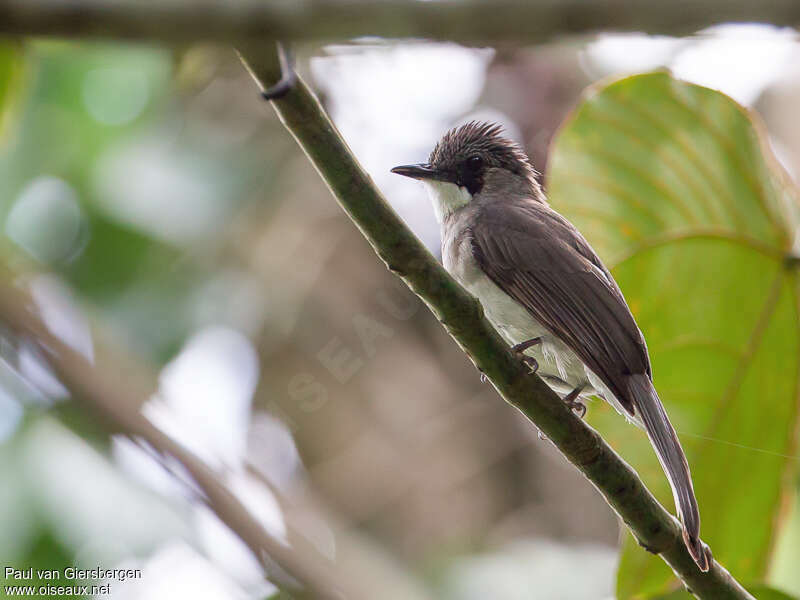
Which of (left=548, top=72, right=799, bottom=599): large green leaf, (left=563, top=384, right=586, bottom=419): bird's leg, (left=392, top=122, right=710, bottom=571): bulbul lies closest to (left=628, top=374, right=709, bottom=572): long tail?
(left=392, top=122, right=710, bottom=571): bulbul

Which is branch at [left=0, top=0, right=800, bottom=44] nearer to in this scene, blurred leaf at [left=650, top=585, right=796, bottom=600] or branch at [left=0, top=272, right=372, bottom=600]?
blurred leaf at [left=650, top=585, right=796, bottom=600]

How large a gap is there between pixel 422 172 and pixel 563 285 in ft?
3.15

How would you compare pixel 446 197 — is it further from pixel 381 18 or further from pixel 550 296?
pixel 381 18

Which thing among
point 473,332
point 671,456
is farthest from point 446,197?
point 473,332

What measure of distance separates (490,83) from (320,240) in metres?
1.51

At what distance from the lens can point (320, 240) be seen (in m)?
6.26

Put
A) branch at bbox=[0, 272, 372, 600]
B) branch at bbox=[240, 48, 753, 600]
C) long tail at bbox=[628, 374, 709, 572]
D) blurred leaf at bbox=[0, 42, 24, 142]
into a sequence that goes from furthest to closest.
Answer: branch at bbox=[0, 272, 372, 600]
long tail at bbox=[628, 374, 709, 572]
blurred leaf at bbox=[0, 42, 24, 142]
branch at bbox=[240, 48, 753, 600]

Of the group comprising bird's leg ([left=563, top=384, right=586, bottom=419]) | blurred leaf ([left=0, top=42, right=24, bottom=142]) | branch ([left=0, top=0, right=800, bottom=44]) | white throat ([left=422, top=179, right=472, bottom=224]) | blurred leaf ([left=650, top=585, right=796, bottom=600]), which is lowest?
blurred leaf ([left=650, top=585, right=796, bottom=600])

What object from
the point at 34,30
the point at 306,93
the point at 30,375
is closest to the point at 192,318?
the point at 30,375

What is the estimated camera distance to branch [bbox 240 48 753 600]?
4.99 ft

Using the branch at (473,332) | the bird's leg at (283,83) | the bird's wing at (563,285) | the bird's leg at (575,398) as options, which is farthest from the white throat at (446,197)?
the bird's leg at (283,83)

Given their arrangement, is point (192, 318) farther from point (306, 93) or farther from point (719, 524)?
point (306, 93)

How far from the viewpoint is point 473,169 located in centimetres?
393

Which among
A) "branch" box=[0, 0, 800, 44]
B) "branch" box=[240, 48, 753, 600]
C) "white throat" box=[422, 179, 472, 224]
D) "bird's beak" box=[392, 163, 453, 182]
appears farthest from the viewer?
"white throat" box=[422, 179, 472, 224]
